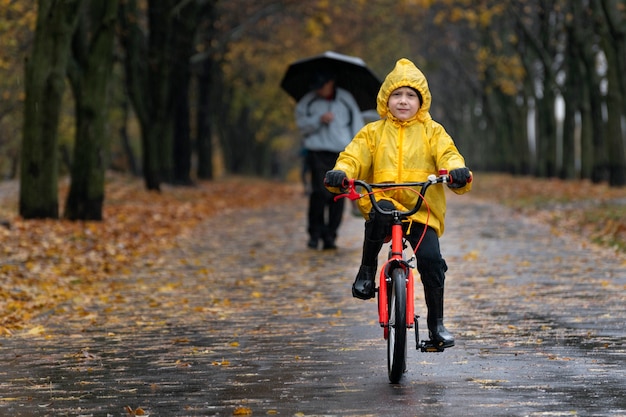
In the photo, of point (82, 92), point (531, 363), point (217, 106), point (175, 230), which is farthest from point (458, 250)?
point (217, 106)

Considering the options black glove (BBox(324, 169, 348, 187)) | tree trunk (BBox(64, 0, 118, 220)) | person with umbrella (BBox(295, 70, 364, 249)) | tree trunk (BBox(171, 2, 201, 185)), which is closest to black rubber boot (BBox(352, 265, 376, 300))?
black glove (BBox(324, 169, 348, 187))

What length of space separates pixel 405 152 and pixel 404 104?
0.90 feet

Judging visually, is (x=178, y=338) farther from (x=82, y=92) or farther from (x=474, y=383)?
(x=82, y=92)

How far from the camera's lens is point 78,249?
15133 mm

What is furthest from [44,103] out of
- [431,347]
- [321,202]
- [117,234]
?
[431,347]

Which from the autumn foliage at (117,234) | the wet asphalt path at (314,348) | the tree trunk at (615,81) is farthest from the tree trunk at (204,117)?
the wet asphalt path at (314,348)

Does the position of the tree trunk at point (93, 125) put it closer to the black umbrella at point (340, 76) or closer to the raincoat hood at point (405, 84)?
the black umbrella at point (340, 76)

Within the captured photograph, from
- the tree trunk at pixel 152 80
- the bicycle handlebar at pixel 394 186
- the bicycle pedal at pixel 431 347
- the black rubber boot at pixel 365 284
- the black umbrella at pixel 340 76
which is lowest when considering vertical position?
the bicycle pedal at pixel 431 347

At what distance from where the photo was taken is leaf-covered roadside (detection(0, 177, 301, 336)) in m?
11.0

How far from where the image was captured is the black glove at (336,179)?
6.57 meters

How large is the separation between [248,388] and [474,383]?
1.19m

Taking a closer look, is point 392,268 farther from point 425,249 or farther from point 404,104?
point 404,104

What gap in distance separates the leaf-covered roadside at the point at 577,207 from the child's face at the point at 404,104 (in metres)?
8.26

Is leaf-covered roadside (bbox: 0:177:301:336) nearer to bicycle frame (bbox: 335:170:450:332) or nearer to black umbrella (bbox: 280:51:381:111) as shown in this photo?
black umbrella (bbox: 280:51:381:111)
